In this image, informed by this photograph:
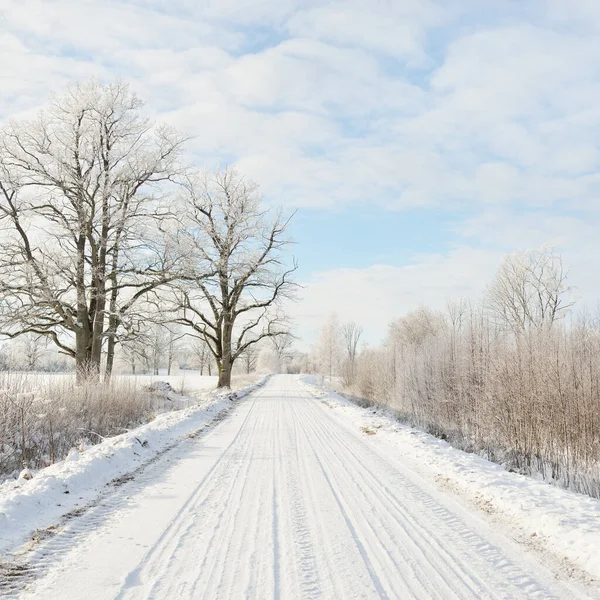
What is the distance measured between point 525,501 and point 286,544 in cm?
304

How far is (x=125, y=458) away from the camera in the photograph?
7559mm

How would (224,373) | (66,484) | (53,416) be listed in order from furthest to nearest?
(224,373)
(53,416)
(66,484)

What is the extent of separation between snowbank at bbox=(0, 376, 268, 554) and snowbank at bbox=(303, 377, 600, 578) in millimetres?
4771

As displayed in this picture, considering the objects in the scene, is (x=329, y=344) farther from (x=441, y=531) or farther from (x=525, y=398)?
(x=441, y=531)

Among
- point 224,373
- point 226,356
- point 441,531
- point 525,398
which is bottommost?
point 441,531

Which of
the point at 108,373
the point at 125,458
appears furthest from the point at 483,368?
the point at 108,373

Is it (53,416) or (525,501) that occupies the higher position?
(53,416)

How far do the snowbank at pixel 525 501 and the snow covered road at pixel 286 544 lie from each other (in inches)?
14.7

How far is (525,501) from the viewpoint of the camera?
531 cm

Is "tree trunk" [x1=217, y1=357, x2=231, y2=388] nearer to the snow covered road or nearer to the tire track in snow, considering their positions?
the tire track in snow

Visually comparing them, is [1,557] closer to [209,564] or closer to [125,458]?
[209,564]

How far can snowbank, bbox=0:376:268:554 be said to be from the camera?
4.50 metres

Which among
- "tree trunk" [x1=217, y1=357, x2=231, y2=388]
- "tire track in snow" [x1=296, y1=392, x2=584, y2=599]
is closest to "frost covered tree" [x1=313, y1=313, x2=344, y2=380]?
"tree trunk" [x1=217, y1=357, x2=231, y2=388]

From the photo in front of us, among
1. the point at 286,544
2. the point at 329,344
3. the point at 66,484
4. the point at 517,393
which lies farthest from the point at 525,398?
the point at 329,344
